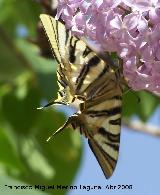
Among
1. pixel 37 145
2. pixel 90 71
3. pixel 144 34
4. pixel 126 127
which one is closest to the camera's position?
pixel 144 34

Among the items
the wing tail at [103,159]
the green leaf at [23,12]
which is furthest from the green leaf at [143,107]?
the wing tail at [103,159]

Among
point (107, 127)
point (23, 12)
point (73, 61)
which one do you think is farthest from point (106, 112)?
point (23, 12)

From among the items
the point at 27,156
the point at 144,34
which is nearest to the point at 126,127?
the point at 27,156

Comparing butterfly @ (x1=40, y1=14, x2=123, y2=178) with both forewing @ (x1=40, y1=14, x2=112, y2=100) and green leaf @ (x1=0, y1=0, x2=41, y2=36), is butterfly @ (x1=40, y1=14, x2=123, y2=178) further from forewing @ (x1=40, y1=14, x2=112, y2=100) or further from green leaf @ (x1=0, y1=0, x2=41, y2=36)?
green leaf @ (x1=0, y1=0, x2=41, y2=36)

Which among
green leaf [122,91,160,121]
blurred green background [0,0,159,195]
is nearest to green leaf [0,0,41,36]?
blurred green background [0,0,159,195]

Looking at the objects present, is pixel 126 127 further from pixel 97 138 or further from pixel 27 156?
pixel 97 138

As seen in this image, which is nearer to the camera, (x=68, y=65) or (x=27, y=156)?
(x=68, y=65)

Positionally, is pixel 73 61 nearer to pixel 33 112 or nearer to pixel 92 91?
pixel 92 91
